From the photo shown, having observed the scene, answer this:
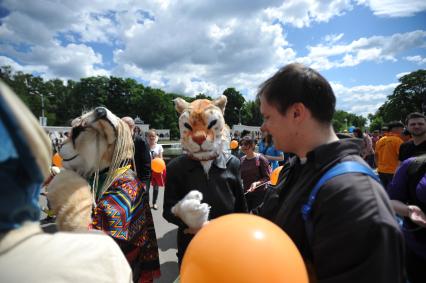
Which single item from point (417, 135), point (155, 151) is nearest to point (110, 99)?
point (155, 151)

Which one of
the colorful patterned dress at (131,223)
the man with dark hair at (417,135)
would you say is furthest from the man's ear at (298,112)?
the man with dark hair at (417,135)

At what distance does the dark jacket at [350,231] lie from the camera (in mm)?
977

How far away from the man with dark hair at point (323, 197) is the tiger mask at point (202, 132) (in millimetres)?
898

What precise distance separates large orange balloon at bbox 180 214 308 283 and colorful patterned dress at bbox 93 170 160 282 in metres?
0.96

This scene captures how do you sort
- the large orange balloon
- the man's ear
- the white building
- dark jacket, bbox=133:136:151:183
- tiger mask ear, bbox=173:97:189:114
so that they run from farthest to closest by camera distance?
1. the white building
2. dark jacket, bbox=133:136:151:183
3. tiger mask ear, bbox=173:97:189:114
4. the man's ear
5. the large orange balloon

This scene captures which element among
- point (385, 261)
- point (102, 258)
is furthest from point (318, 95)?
point (102, 258)

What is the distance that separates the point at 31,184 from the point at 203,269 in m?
0.70

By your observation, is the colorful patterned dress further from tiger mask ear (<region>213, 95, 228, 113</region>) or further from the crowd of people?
tiger mask ear (<region>213, 95, 228, 113</region>)

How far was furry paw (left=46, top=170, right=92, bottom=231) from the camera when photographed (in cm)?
154

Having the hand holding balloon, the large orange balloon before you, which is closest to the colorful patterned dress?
the hand holding balloon

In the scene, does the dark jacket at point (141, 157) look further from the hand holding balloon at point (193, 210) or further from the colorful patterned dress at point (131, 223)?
the hand holding balloon at point (193, 210)

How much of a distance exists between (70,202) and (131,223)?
2.01 feet

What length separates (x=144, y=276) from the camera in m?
2.39

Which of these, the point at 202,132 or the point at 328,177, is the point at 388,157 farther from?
the point at 328,177
